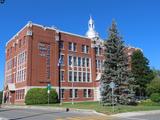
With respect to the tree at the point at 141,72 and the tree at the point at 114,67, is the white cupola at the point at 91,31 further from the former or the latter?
the tree at the point at 114,67

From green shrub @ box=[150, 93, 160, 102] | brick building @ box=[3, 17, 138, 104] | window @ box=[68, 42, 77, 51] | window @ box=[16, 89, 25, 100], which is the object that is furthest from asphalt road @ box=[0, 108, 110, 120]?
window @ box=[68, 42, 77, 51]

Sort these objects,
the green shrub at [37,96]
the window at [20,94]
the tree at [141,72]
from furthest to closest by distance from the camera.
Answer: the tree at [141,72] → the window at [20,94] → the green shrub at [37,96]

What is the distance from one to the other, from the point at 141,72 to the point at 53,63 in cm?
1763

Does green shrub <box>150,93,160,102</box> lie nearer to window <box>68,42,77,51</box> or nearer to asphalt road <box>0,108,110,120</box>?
asphalt road <box>0,108,110,120</box>

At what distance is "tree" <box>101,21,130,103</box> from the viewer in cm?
3856

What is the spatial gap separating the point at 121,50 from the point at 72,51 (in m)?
22.4

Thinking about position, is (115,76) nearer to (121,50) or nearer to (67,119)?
(121,50)

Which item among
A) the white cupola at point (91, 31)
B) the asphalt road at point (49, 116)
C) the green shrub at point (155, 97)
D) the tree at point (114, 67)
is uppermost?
the white cupola at point (91, 31)

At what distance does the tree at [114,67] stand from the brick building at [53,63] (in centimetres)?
1600

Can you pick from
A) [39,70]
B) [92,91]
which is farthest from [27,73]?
[92,91]

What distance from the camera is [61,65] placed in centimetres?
5900

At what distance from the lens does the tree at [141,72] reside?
59.2m

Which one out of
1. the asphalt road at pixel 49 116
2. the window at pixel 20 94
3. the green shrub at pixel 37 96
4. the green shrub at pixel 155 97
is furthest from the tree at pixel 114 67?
the window at pixel 20 94

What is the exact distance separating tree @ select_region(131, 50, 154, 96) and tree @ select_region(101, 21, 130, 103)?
19.6 m
